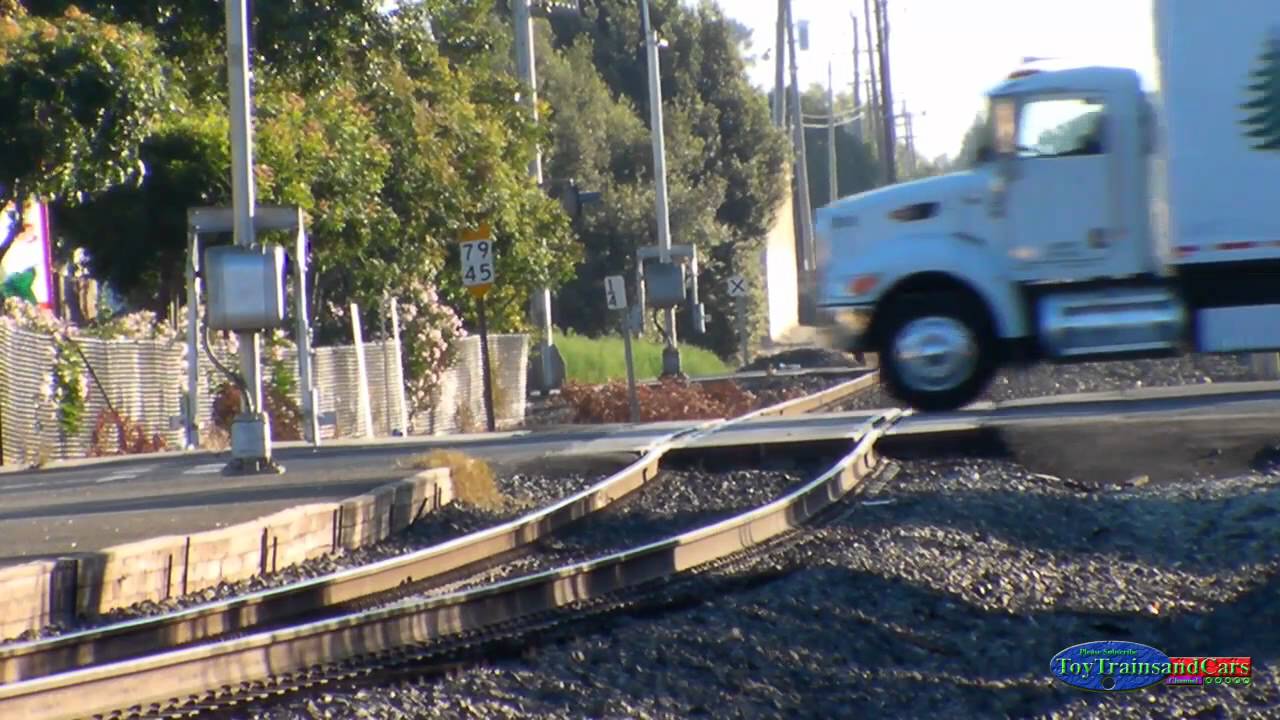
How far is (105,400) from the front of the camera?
26.8m

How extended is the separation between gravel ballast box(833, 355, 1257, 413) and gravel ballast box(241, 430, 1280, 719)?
640 inches

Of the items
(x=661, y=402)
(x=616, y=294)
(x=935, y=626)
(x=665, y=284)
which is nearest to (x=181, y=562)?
(x=935, y=626)

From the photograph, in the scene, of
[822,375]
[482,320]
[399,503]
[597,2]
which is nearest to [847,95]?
[597,2]

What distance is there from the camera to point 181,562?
12.5 metres

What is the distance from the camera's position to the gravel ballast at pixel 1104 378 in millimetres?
33688

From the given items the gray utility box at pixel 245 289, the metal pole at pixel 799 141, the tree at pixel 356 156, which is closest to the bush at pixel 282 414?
the tree at pixel 356 156

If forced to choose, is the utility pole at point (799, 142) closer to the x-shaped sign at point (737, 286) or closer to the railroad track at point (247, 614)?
the x-shaped sign at point (737, 286)

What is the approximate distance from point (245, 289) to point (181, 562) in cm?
657

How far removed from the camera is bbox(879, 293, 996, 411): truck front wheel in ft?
38.8

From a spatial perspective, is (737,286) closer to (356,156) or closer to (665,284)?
(665,284)

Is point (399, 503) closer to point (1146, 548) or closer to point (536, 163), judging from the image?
point (1146, 548)

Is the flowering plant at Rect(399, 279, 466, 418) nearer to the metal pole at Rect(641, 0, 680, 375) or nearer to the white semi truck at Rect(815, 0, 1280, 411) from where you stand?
the metal pole at Rect(641, 0, 680, 375)

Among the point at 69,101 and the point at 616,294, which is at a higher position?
the point at 69,101

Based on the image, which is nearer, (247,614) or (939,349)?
(247,614)
